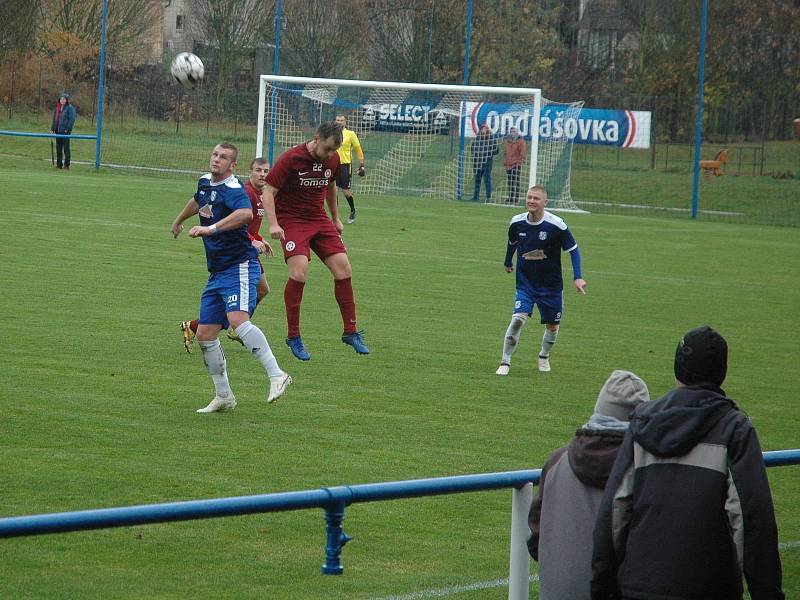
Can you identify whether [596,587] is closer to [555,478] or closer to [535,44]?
[555,478]

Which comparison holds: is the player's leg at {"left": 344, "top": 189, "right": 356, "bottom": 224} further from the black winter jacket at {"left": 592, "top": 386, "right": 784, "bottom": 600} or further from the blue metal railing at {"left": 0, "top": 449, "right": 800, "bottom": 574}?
the black winter jacket at {"left": 592, "top": 386, "right": 784, "bottom": 600}

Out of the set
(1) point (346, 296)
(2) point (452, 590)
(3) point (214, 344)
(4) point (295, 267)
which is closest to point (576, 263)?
(1) point (346, 296)

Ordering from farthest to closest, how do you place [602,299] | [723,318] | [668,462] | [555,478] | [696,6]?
[696,6] < [602,299] < [723,318] < [555,478] < [668,462]

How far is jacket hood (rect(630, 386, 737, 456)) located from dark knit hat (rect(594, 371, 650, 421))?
258 millimetres

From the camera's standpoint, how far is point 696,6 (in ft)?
154

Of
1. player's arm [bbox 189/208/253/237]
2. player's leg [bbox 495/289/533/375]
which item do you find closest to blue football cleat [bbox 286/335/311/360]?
player's leg [bbox 495/289/533/375]

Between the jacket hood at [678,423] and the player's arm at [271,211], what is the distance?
6987 mm

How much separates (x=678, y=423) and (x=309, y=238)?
7.72m

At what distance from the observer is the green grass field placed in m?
6.08

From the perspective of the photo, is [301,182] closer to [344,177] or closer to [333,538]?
[333,538]

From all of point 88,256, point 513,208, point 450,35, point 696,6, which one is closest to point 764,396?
point 88,256

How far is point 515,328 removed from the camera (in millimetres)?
11477

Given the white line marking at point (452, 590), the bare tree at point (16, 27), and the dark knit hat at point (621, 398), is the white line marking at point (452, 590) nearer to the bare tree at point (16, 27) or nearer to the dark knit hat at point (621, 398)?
the dark knit hat at point (621, 398)

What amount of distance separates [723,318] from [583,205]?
1721 centimetres
